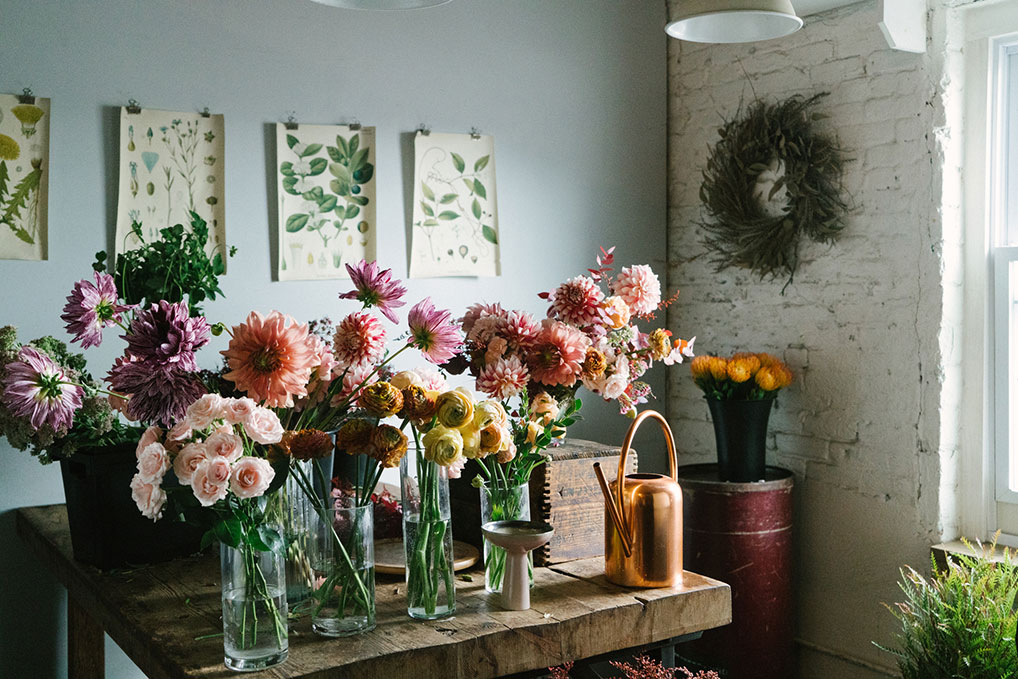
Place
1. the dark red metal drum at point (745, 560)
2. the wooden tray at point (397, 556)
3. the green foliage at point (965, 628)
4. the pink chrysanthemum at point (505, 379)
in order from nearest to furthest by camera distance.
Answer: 1. the pink chrysanthemum at point (505, 379)
2. the wooden tray at point (397, 556)
3. the green foliage at point (965, 628)
4. the dark red metal drum at point (745, 560)

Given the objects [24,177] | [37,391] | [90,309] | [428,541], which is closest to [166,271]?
[90,309]

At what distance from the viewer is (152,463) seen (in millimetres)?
1346

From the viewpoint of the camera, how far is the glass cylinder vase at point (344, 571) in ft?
5.04

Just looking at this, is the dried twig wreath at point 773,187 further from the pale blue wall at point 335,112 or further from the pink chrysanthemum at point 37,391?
the pink chrysanthemum at point 37,391

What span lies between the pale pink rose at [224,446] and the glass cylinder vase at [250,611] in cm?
16

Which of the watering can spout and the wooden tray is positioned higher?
the watering can spout

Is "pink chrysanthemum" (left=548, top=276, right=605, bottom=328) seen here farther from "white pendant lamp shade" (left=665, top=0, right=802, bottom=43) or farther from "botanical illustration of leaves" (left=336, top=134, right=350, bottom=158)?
"botanical illustration of leaves" (left=336, top=134, right=350, bottom=158)

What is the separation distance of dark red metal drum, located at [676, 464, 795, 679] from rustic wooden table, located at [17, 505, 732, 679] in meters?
1.02

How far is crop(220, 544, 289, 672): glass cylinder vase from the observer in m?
1.43

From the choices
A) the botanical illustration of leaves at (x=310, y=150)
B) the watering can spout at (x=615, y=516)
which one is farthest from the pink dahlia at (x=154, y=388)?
the botanical illustration of leaves at (x=310, y=150)

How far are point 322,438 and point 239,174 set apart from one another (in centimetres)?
147

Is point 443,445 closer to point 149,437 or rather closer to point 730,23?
point 149,437

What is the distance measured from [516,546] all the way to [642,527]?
0.28m

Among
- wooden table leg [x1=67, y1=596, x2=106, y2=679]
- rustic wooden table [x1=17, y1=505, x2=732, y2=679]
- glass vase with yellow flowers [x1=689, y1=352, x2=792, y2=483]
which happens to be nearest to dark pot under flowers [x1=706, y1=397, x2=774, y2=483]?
glass vase with yellow flowers [x1=689, y1=352, x2=792, y2=483]
